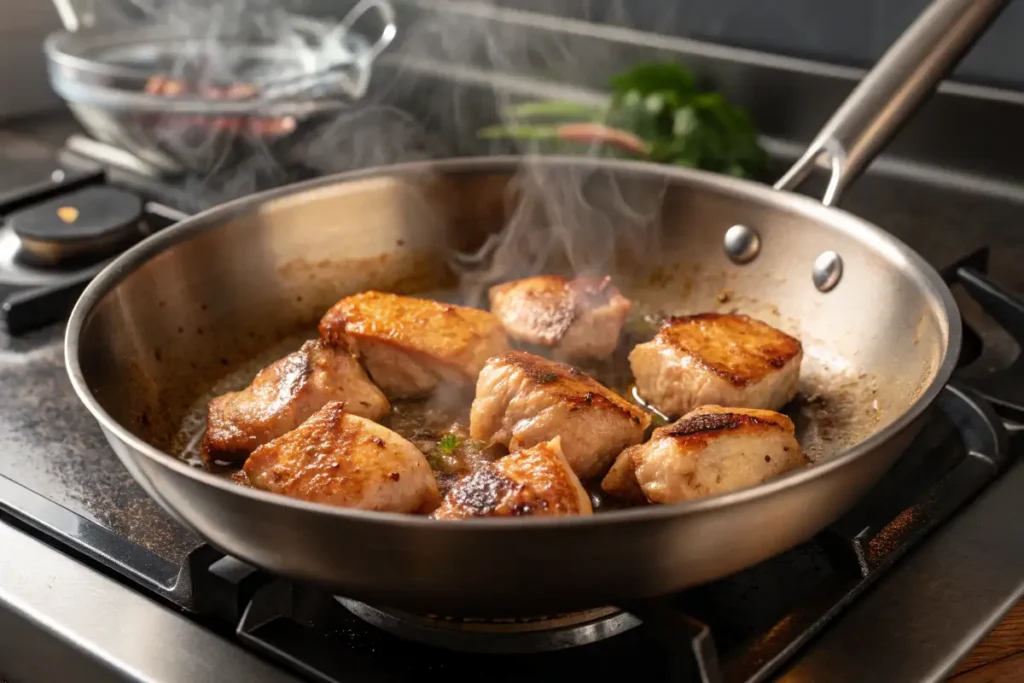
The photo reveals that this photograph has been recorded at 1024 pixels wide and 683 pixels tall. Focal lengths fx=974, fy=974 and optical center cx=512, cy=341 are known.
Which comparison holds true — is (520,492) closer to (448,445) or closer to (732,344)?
(448,445)

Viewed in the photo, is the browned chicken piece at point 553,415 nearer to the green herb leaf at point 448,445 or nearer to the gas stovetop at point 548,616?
the green herb leaf at point 448,445

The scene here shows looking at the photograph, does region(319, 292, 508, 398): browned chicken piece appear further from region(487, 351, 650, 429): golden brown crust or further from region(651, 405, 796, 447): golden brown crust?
region(651, 405, 796, 447): golden brown crust

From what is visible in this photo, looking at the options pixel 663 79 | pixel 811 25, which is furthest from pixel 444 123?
pixel 811 25

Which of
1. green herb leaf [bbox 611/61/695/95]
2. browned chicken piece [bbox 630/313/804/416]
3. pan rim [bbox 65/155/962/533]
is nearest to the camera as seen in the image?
pan rim [bbox 65/155/962/533]

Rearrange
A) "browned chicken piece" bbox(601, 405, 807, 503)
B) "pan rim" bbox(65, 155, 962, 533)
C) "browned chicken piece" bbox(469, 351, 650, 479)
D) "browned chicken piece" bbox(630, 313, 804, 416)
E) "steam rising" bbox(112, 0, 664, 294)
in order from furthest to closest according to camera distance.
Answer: "steam rising" bbox(112, 0, 664, 294)
"browned chicken piece" bbox(630, 313, 804, 416)
"browned chicken piece" bbox(469, 351, 650, 479)
"browned chicken piece" bbox(601, 405, 807, 503)
"pan rim" bbox(65, 155, 962, 533)

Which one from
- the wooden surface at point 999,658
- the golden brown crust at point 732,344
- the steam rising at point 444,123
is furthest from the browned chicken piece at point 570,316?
the wooden surface at point 999,658

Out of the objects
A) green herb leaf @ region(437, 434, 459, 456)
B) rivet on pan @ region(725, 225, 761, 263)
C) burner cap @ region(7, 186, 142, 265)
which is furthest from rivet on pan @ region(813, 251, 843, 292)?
burner cap @ region(7, 186, 142, 265)

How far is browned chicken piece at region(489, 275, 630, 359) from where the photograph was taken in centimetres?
152

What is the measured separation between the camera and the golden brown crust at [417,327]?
1423mm

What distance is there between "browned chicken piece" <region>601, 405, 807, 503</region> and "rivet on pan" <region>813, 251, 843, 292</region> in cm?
38

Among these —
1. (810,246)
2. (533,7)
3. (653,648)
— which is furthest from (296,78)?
(653,648)

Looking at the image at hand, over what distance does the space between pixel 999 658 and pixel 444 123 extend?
187 cm

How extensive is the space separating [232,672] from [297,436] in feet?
0.97

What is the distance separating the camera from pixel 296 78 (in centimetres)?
214
